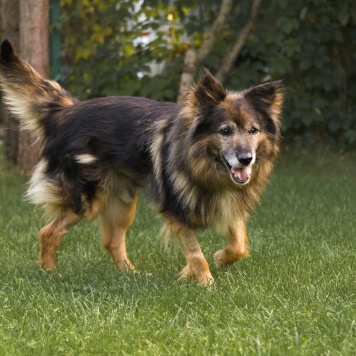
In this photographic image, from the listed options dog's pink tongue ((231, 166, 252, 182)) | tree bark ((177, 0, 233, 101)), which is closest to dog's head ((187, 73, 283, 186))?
dog's pink tongue ((231, 166, 252, 182))

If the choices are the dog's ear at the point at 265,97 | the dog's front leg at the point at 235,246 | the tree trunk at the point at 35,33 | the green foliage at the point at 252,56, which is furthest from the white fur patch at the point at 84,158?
the green foliage at the point at 252,56

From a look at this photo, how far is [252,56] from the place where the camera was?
12867 millimetres

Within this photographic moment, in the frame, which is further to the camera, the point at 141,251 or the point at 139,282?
the point at 141,251

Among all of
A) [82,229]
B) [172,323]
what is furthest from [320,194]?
[172,323]

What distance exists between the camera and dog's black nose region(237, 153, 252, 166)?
525 cm

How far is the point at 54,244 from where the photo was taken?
617 centimetres

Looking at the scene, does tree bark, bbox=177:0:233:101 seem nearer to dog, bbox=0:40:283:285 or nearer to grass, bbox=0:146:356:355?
grass, bbox=0:146:356:355

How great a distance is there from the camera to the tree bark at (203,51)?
→ 39.0 ft

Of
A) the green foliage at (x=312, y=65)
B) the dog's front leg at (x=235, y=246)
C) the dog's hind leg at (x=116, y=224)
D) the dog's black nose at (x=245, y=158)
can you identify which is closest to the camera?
the dog's black nose at (x=245, y=158)

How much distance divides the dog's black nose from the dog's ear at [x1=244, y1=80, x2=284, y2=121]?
0.43m

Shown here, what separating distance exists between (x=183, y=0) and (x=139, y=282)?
7.51 m

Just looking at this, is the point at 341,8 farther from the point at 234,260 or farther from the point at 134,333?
the point at 134,333

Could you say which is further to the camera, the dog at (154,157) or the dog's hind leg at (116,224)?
the dog's hind leg at (116,224)

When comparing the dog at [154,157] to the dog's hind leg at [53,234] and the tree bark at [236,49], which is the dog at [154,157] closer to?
the dog's hind leg at [53,234]
